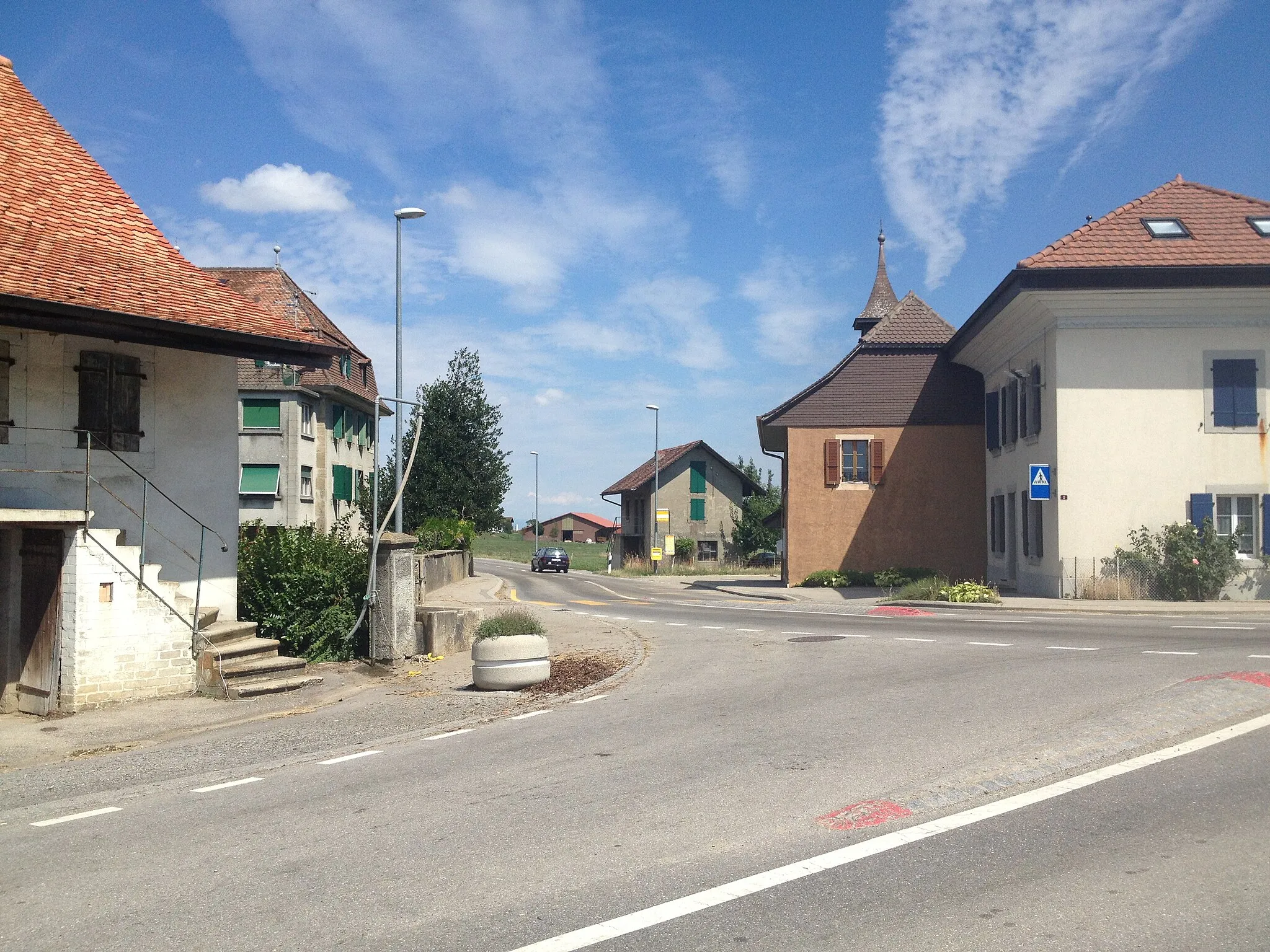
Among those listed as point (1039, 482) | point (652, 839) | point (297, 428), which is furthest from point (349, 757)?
point (297, 428)

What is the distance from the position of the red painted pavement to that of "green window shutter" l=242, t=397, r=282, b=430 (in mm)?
37614

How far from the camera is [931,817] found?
641 centimetres

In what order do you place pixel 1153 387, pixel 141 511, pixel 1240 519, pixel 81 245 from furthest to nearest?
pixel 1153 387, pixel 1240 519, pixel 81 245, pixel 141 511

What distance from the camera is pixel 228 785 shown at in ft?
26.9

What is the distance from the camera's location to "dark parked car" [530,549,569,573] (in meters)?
63.4

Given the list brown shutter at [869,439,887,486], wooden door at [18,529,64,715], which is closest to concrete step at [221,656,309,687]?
wooden door at [18,529,64,715]

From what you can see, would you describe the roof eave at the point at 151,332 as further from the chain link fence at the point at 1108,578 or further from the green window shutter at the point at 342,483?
the green window shutter at the point at 342,483

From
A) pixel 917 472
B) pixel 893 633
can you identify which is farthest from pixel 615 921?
pixel 917 472

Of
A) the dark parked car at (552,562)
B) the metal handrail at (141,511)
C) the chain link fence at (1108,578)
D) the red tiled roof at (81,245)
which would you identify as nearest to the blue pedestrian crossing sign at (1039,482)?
the chain link fence at (1108,578)

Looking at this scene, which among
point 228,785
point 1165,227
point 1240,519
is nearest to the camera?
point 228,785

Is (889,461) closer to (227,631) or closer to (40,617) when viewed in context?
(227,631)

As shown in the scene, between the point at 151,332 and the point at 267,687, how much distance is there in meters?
4.79

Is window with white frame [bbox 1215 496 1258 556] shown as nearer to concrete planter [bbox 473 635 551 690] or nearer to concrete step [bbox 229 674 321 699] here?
concrete planter [bbox 473 635 551 690]

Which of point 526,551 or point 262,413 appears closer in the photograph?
point 262,413
